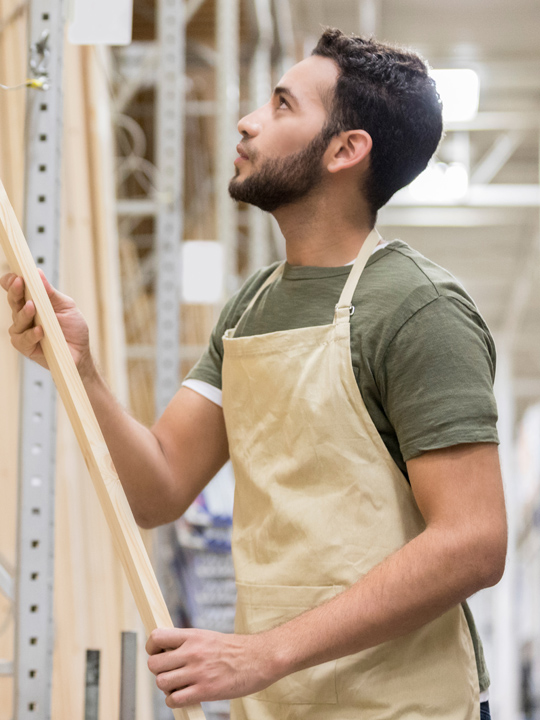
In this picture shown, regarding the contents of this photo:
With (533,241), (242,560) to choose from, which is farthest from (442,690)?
(533,241)

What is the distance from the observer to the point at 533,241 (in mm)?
13500

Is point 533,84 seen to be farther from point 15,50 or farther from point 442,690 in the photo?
point 442,690

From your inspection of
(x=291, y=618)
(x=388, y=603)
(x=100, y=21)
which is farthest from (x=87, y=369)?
(x=100, y=21)

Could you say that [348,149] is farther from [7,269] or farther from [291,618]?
[7,269]

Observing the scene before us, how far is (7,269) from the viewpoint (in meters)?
2.97

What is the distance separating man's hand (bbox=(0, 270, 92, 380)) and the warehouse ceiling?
6.59m

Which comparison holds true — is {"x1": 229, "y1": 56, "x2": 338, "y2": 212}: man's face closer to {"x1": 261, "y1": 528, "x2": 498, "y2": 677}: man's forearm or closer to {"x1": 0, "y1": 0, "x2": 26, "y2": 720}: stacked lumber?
{"x1": 261, "y1": 528, "x2": 498, "y2": 677}: man's forearm

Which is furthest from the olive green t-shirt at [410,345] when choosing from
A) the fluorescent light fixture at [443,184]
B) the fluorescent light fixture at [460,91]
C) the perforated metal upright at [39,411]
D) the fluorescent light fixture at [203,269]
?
the fluorescent light fixture at [443,184]

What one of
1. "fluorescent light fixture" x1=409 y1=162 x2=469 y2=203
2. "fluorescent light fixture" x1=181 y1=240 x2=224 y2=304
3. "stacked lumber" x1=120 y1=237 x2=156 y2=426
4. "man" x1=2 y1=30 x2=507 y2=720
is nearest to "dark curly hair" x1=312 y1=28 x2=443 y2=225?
"man" x1=2 y1=30 x2=507 y2=720

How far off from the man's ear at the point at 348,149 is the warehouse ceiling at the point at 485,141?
20.6 feet

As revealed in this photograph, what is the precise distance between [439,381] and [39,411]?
3.11 ft

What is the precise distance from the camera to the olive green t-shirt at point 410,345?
5.06 ft

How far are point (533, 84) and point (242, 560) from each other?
9813mm

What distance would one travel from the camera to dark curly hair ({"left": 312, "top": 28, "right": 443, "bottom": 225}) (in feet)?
6.12
